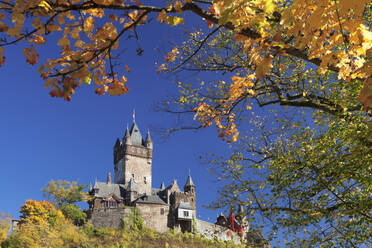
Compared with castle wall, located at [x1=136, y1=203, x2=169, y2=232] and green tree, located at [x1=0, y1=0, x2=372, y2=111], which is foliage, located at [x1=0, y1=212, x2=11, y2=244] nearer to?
castle wall, located at [x1=136, y1=203, x2=169, y2=232]

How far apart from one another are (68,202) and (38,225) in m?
10.3

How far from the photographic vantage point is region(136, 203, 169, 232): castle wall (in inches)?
1929

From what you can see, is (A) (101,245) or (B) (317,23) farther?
(A) (101,245)

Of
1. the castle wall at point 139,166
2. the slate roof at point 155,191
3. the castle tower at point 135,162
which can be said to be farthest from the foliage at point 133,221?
the castle wall at point 139,166

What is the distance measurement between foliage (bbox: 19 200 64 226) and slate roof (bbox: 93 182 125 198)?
8145 millimetres

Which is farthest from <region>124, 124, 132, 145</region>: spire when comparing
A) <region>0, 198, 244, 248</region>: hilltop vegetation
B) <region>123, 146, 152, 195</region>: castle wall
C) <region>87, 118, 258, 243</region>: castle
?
<region>0, 198, 244, 248</region>: hilltop vegetation

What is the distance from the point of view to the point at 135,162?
62562 millimetres

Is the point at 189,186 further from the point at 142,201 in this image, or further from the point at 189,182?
the point at 142,201

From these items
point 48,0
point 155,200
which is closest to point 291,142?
point 48,0

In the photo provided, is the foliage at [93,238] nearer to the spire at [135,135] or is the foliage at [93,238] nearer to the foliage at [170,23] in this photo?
the spire at [135,135]

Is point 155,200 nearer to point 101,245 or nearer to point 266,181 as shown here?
point 101,245

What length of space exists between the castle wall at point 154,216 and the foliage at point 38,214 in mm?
11583

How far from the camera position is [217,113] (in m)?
8.89

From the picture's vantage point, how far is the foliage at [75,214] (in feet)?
151
